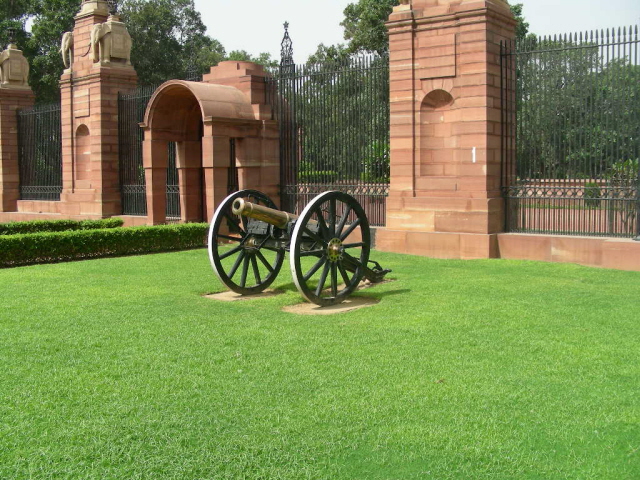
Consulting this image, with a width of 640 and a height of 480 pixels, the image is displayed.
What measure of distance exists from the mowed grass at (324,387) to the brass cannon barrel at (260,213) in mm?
953

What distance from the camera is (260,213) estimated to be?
326 inches

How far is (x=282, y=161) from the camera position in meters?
15.9

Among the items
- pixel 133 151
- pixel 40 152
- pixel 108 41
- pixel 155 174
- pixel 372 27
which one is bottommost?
pixel 155 174

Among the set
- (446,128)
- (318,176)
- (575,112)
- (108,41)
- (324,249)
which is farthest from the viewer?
(108,41)

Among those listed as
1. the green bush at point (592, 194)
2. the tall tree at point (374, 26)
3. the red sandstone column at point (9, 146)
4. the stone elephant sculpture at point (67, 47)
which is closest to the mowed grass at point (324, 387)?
the green bush at point (592, 194)

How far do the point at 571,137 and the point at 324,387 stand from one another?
26.4ft

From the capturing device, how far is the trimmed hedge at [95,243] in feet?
40.7

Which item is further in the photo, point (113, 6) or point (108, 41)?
point (113, 6)

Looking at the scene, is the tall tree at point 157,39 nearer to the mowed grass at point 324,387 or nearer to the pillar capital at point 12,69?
the pillar capital at point 12,69

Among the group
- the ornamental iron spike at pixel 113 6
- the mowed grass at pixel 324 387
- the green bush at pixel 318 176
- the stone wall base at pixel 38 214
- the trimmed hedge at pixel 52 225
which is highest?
the ornamental iron spike at pixel 113 6

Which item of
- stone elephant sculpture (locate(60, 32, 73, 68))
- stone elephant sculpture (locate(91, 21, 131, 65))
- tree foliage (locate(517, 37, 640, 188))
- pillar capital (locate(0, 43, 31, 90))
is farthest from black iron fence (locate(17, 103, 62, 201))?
tree foliage (locate(517, 37, 640, 188))

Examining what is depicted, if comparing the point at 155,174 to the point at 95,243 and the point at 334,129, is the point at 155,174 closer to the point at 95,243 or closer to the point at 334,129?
the point at 95,243

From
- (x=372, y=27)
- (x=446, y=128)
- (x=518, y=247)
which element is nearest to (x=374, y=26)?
(x=372, y=27)

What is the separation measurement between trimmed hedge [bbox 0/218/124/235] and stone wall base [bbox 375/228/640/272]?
21.8 feet
